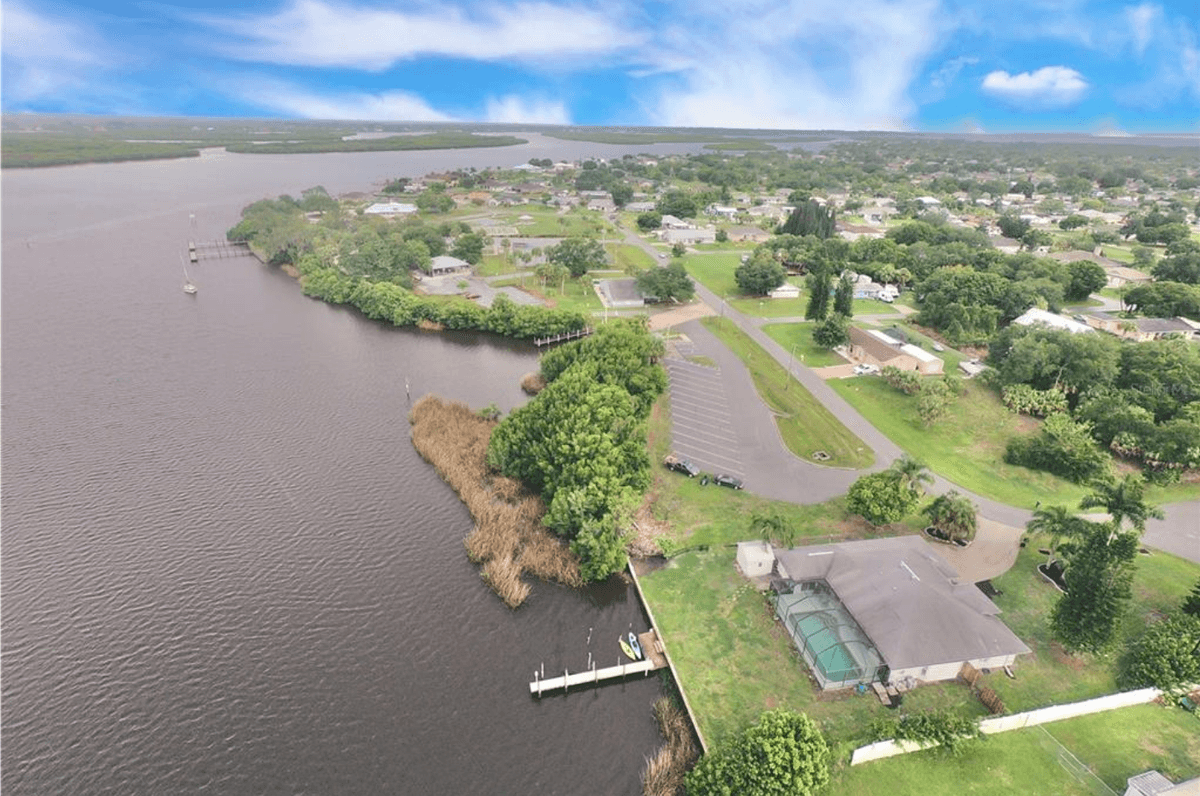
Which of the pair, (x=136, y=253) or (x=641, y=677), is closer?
(x=641, y=677)

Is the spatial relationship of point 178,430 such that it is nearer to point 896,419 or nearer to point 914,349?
point 896,419

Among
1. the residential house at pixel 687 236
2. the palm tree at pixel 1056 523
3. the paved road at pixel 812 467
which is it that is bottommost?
the paved road at pixel 812 467

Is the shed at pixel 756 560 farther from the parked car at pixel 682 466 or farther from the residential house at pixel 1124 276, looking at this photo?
the residential house at pixel 1124 276

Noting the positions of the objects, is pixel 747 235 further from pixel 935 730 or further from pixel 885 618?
pixel 935 730

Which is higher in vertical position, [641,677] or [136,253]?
[136,253]

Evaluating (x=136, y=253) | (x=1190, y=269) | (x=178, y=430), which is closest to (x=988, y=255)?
(x=1190, y=269)

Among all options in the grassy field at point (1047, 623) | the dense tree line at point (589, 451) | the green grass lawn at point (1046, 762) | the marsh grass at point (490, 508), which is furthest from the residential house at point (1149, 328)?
the marsh grass at point (490, 508)
